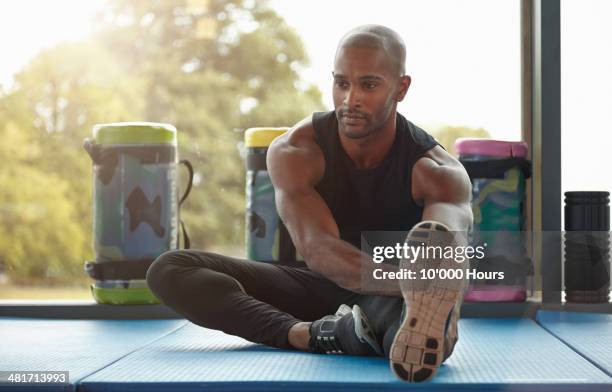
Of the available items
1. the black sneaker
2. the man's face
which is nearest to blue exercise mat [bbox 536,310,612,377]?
the black sneaker

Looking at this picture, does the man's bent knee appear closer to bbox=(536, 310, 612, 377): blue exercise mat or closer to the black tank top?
the black tank top

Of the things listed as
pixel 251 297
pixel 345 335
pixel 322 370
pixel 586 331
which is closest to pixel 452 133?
pixel 586 331

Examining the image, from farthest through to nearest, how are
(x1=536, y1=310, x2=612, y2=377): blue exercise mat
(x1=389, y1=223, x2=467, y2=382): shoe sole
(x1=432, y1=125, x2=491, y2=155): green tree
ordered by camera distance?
(x1=432, y1=125, x2=491, y2=155): green tree
(x1=536, y1=310, x2=612, y2=377): blue exercise mat
(x1=389, y1=223, x2=467, y2=382): shoe sole

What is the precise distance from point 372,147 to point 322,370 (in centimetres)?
76

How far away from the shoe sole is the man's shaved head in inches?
31.0

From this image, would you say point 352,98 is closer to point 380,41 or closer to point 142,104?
point 380,41

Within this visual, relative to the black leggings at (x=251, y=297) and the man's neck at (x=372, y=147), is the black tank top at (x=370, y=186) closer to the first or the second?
the man's neck at (x=372, y=147)

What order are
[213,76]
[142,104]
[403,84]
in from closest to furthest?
[403,84] < [142,104] < [213,76]

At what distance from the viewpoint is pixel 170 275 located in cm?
222

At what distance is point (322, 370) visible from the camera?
1.80 m

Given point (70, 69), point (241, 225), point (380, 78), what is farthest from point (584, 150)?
point (70, 69)

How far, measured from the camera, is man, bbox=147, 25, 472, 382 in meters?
2.10

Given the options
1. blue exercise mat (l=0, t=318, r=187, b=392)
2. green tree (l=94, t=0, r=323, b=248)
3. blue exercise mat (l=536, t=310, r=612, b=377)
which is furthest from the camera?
green tree (l=94, t=0, r=323, b=248)

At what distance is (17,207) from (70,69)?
0.74 metres
